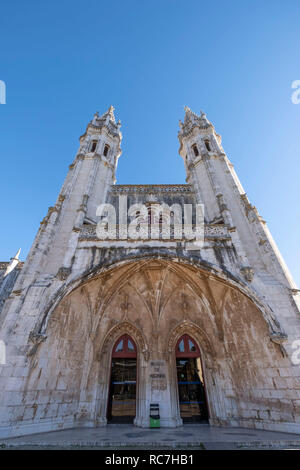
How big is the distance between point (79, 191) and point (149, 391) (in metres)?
10.5

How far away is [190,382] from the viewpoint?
908 cm

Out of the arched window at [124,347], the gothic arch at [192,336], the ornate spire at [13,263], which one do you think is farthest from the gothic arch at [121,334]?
the ornate spire at [13,263]

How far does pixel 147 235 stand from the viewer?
893cm

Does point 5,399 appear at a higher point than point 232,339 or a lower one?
lower

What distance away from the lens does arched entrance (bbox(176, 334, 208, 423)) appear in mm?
8594

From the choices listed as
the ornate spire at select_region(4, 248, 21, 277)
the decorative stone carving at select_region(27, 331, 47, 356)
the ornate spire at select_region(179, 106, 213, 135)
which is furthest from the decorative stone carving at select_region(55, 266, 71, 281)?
the ornate spire at select_region(179, 106, 213, 135)

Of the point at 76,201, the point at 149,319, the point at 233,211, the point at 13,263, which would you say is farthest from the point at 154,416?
the point at 13,263

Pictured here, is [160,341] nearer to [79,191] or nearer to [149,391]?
[149,391]

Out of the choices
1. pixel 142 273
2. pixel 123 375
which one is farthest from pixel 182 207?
pixel 123 375

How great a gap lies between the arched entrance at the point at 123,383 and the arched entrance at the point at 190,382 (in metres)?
1.99

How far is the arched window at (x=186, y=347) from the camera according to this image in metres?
9.45

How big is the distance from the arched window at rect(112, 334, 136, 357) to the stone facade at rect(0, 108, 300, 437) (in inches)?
9.9

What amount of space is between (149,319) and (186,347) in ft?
6.82
